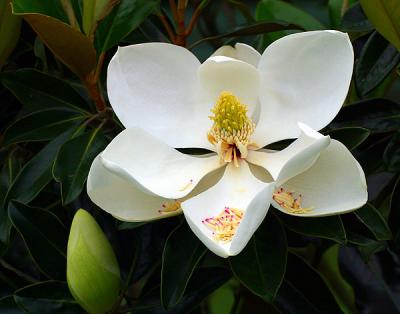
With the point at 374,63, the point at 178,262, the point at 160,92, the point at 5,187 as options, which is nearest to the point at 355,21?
the point at 374,63

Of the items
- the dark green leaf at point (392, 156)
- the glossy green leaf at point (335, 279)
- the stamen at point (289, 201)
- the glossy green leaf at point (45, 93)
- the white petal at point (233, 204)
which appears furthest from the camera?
the glossy green leaf at point (335, 279)

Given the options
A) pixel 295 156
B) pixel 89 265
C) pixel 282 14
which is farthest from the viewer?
Result: pixel 282 14

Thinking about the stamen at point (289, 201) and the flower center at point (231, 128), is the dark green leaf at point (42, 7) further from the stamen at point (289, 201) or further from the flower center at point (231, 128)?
the stamen at point (289, 201)

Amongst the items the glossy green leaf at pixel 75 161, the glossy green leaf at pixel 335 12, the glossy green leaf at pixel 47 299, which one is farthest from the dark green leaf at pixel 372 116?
the glossy green leaf at pixel 47 299

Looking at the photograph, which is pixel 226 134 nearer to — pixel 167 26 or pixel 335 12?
pixel 167 26

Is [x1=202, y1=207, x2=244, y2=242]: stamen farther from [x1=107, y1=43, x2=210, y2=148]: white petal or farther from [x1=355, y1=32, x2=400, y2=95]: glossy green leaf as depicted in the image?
[x1=355, y1=32, x2=400, y2=95]: glossy green leaf

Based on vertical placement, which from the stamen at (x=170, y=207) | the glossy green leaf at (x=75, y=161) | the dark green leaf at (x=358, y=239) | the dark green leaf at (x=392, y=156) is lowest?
the dark green leaf at (x=358, y=239)

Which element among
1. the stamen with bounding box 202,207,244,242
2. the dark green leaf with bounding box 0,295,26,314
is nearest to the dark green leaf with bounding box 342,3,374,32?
the stamen with bounding box 202,207,244,242
